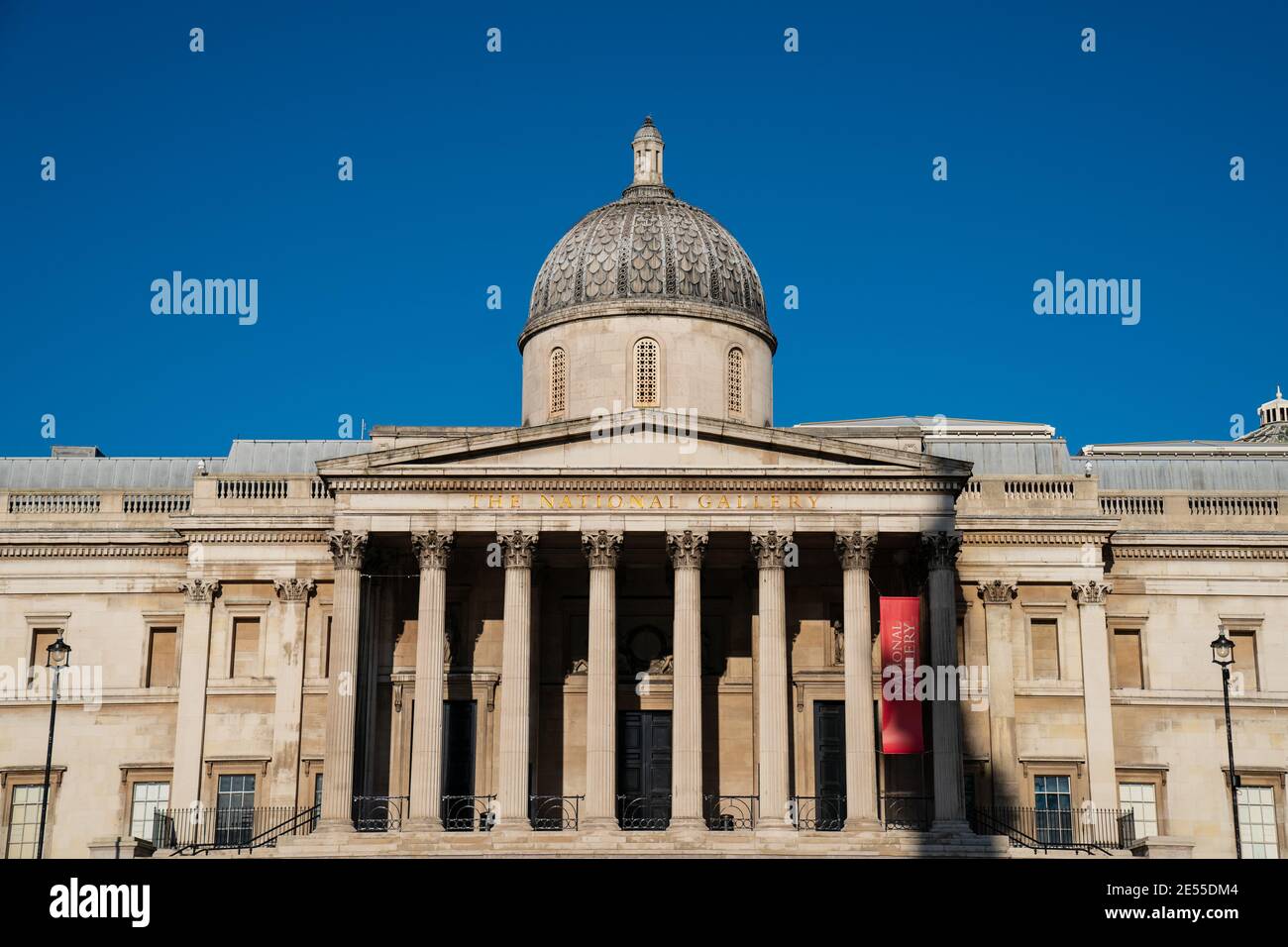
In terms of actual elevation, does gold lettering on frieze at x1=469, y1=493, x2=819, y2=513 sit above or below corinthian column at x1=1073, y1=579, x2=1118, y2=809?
above

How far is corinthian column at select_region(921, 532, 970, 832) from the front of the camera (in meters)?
41.7

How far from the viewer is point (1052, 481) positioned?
49.0m

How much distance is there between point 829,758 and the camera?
150ft

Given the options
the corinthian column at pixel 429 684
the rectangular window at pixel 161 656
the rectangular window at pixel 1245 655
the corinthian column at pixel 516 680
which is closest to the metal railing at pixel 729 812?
the corinthian column at pixel 516 680

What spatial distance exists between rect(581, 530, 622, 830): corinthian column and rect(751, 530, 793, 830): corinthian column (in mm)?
3757

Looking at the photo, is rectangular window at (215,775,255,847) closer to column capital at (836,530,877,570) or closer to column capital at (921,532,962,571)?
column capital at (836,530,877,570)

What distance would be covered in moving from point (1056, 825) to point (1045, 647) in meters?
5.17

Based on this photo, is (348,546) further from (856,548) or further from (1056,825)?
(1056,825)

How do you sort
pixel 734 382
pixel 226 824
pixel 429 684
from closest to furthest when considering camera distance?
pixel 429 684
pixel 226 824
pixel 734 382

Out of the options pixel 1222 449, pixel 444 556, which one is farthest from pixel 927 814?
pixel 1222 449

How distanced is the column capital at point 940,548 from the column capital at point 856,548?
4.61ft

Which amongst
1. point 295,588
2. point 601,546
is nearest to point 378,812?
point 295,588

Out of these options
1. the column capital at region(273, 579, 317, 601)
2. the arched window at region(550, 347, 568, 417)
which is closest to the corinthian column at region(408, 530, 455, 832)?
the column capital at region(273, 579, 317, 601)

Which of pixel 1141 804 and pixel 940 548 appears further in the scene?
pixel 1141 804
